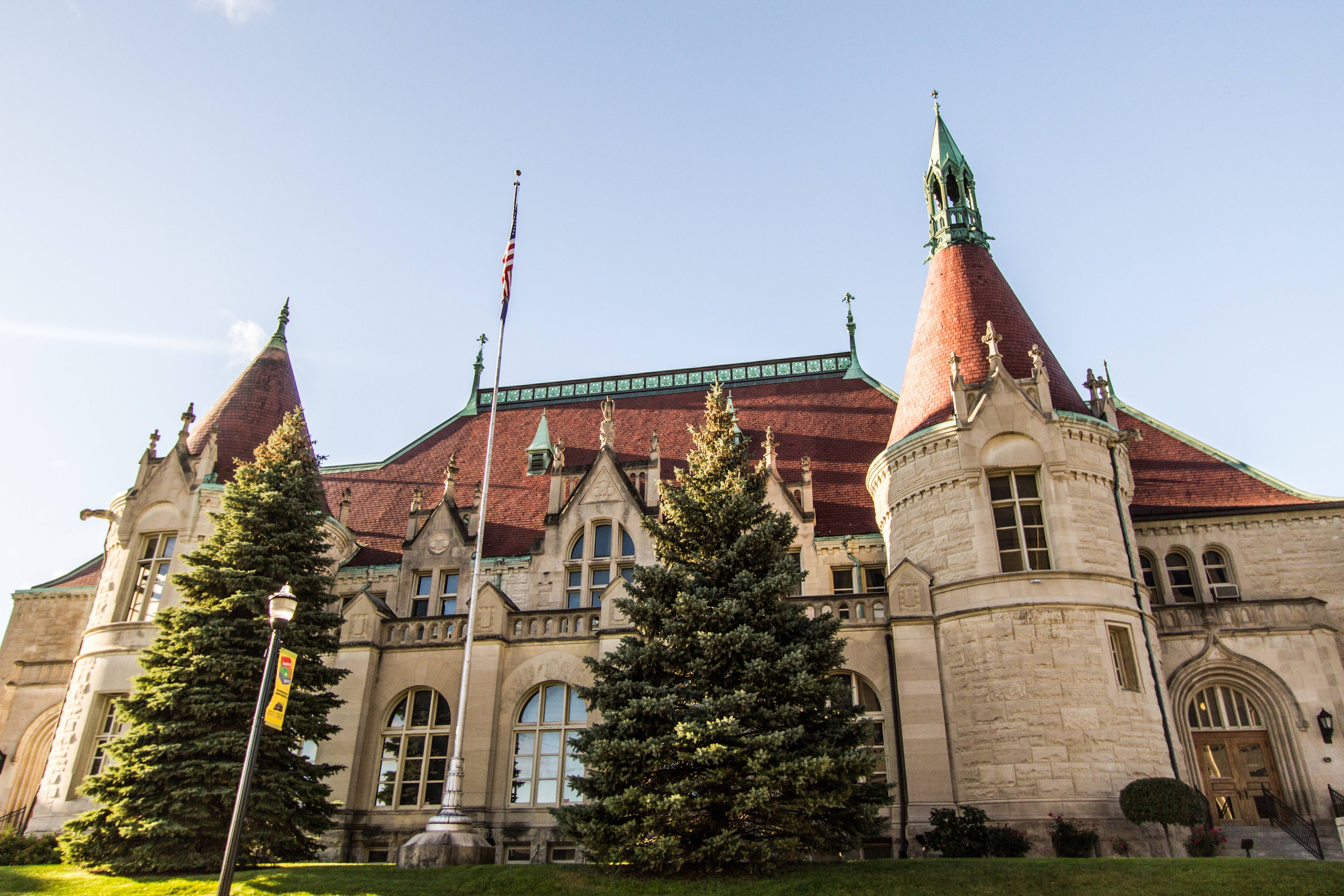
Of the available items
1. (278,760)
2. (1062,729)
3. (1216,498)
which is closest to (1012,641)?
(1062,729)

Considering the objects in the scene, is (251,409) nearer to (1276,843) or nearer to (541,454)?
(541,454)

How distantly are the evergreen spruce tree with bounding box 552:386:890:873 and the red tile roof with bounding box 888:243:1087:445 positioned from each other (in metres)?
6.81

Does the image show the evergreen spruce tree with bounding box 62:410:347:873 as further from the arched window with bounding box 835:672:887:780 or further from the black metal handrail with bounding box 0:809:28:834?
the arched window with bounding box 835:672:887:780

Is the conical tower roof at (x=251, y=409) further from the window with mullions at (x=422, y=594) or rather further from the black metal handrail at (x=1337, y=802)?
the black metal handrail at (x=1337, y=802)

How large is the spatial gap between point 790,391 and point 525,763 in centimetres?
1475

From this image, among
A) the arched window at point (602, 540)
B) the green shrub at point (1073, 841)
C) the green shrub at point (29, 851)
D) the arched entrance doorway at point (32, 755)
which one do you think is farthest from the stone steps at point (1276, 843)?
the arched entrance doorway at point (32, 755)

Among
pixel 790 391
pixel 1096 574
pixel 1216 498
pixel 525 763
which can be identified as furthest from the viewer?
pixel 790 391

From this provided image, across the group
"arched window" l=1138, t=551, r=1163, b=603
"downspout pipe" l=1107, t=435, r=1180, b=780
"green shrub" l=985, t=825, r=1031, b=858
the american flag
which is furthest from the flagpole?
"arched window" l=1138, t=551, r=1163, b=603

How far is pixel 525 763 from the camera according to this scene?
20.0 m

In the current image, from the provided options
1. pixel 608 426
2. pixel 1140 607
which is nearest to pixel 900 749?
pixel 1140 607

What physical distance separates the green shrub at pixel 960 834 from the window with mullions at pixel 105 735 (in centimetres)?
1710

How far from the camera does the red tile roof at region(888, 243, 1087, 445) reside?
839 inches

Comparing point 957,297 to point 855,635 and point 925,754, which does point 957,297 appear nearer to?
point 855,635

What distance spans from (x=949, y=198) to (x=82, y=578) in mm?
28499
